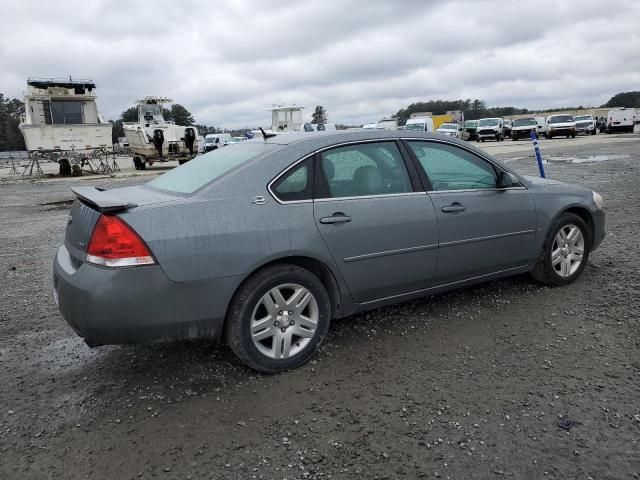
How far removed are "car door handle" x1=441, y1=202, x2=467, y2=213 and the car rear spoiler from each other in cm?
218

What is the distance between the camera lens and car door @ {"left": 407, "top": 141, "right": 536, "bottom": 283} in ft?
12.6

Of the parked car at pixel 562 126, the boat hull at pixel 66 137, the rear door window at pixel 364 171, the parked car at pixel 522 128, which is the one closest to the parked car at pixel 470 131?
the parked car at pixel 522 128

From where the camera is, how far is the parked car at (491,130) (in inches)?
1580

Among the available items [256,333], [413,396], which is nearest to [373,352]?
[413,396]

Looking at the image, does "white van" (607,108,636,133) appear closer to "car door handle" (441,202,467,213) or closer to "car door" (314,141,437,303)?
"car door handle" (441,202,467,213)

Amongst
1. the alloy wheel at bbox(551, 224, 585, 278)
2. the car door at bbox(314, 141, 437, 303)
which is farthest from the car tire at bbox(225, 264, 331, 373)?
the alloy wheel at bbox(551, 224, 585, 278)

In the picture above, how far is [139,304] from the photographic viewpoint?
9.25ft

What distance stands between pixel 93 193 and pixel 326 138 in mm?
1621

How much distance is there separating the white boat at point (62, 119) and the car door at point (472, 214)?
2255 centimetres

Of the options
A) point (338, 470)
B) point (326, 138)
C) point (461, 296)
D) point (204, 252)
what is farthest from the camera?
point (461, 296)

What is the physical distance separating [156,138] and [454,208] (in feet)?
75.4

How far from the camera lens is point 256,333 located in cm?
315

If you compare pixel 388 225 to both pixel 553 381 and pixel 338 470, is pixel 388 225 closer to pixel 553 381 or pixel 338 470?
pixel 553 381

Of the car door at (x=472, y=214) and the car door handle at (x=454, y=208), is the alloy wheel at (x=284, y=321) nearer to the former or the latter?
the car door at (x=472, y=214)
